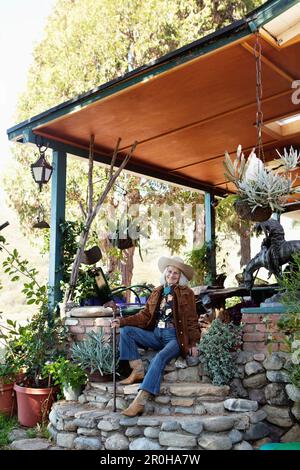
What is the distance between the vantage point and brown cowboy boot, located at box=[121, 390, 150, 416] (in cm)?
409

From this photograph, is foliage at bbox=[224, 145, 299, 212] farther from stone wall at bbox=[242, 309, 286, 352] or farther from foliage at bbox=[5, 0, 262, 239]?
foliage at bbox=[5, 0, 262, 239]

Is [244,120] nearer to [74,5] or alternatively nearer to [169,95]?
[169,95]

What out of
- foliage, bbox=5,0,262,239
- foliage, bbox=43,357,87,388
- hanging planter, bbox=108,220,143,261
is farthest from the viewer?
foliage, bbox=5,0,262,239

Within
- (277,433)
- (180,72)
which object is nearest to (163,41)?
(180,72)

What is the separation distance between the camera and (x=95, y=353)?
4.91 meters

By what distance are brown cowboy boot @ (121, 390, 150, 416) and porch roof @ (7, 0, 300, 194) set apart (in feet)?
10.1

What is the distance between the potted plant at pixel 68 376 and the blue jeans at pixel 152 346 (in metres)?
0.52

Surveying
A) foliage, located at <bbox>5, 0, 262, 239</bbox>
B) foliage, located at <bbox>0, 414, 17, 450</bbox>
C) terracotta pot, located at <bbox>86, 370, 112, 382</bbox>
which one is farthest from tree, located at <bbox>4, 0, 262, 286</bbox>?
terracotta pot, located at <bbox>86, 370, 112, 382</bbox>

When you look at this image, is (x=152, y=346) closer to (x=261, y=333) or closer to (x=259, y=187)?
(x=261, y=333)

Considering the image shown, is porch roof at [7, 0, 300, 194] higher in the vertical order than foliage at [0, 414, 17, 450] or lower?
higher

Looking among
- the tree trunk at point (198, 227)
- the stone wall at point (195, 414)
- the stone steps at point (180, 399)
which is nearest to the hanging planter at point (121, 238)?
the stone wall at point (195, 414)

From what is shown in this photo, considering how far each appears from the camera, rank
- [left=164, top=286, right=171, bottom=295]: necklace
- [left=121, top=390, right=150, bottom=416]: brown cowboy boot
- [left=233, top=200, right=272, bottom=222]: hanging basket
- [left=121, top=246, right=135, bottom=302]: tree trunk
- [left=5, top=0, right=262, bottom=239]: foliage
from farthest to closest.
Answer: [left=121, top=246, right=135, bottom=302]: tree trunk < [left=5, top=0, right=262, bottom=239]: foliage < [left=164, top=286, right=171, bottom=295]: necklace < [left=121, top=390, right=150, bottom=416]: brown cowboy boot < [left=233, top=200, right=272, bottom=222]: hanging basket
